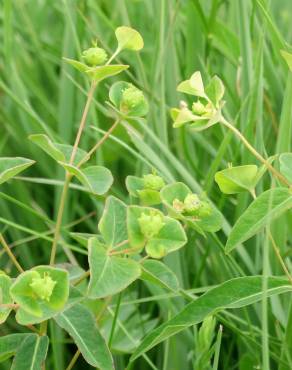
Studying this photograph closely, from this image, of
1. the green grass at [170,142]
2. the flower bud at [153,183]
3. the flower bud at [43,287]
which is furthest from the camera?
the green grass at [170,142]

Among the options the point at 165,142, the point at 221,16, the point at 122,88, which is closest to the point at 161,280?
the point at 122,88

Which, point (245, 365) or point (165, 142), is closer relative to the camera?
point (245, 365)

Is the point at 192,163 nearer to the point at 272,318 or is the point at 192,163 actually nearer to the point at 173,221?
the point at 272,318

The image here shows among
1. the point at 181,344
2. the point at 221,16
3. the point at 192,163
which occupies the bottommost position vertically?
the point at 181,344

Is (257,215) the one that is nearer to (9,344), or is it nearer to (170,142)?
(9,344)

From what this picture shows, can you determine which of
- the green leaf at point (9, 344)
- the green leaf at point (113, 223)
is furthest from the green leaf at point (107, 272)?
the green leaf at point (9, 344)

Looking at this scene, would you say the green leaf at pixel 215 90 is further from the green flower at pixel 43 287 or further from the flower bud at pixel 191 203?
the green flower at pixel 43 287

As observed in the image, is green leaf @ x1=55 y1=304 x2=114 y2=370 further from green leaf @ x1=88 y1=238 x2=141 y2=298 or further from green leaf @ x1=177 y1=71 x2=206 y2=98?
green leaf @ x1=177 y1=71 x2=206 y2=98
